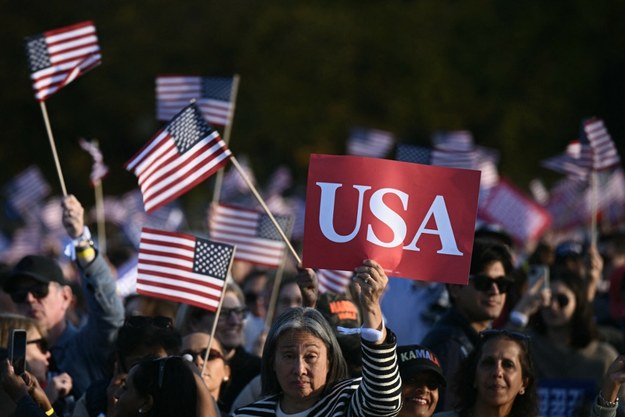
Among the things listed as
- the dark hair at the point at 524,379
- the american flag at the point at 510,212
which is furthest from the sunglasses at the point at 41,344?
the american flag at the point at 510,212

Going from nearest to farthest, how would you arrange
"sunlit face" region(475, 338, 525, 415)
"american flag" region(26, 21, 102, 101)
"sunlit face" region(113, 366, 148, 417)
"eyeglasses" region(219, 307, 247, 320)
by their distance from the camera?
"sunlit face" region(113, 366, 148, 417) < "sunlit face" region(475, 338, 525, 415) < "eyeglasses" region(219, 307, 247, 320) < "american flag" region(26, 21, 102, 101)

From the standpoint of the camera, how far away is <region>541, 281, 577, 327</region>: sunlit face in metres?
9.55

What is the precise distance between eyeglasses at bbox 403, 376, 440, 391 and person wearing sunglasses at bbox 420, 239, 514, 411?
0.86 m

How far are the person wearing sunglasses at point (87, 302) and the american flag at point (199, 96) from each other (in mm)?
3271

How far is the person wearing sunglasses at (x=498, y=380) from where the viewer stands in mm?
7043

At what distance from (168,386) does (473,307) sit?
265 centimetres

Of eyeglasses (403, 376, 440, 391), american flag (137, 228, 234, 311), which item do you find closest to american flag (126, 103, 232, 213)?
american flag (137, 228, 234, 311)

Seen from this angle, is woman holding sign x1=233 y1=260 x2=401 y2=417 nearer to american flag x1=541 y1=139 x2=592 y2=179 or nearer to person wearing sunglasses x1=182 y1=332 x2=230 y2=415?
person wearing sunglasses x1=182 y1=332 x2=230 y2=415

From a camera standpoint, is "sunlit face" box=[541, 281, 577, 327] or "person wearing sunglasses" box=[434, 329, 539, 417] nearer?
"person wearing sunglasses" box=[434, 329, 539, 417]

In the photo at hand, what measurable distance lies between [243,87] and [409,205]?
1259 inches

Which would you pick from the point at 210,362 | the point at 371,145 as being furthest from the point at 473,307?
the point at 371,145

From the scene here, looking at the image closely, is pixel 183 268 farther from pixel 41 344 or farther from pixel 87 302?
pixel 41 344

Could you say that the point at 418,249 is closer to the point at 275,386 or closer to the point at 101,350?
the point at 275,386

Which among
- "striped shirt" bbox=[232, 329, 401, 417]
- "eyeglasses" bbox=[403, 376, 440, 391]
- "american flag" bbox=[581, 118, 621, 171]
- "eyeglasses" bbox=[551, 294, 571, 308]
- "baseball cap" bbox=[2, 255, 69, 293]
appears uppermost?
"american flag" bbox=[581, 118, 621, 171]
